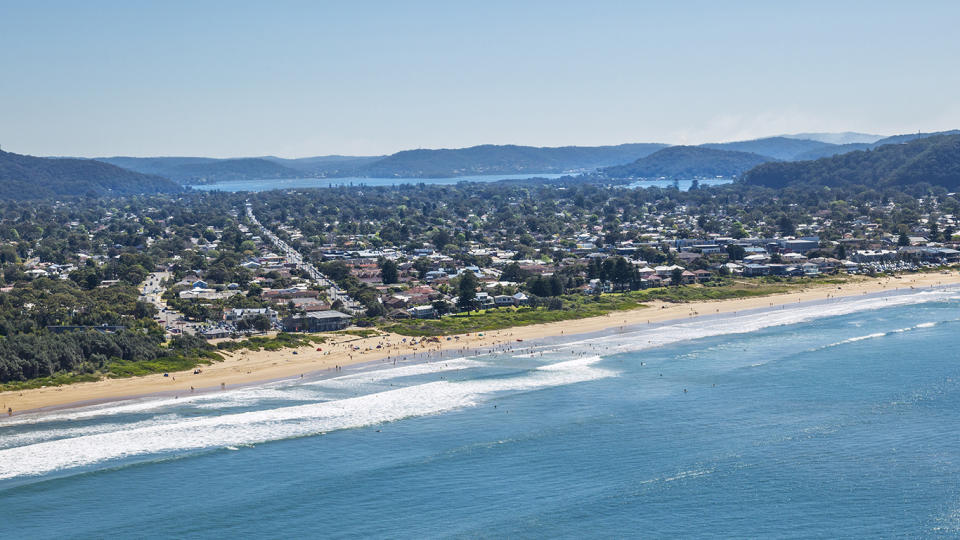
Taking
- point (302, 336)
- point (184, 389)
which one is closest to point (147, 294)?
point (302, 336)

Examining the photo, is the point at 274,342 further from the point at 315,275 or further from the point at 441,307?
the point at 315,275

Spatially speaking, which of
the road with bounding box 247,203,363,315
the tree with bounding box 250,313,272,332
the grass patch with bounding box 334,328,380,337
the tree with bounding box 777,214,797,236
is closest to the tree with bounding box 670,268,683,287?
the road with bounding box 247,203,363,315

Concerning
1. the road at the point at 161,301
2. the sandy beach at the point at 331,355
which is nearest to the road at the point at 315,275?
the sandy beach at the point at 331,355

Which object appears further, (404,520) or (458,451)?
(458,451)

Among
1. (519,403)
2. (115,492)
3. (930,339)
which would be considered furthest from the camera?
(930,339)

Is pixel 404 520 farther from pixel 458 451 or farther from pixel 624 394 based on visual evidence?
pixel 624 394

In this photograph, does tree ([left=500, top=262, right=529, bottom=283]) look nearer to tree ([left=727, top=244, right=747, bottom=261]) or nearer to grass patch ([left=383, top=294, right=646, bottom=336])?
grass patch ([left=383, top=294, right=646, bottom=336])
